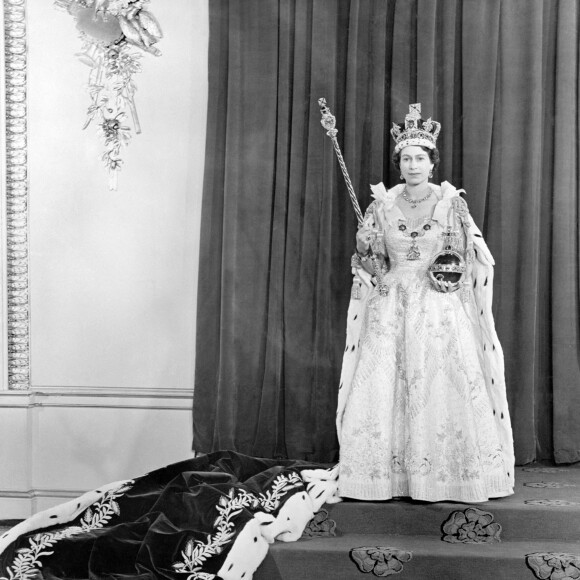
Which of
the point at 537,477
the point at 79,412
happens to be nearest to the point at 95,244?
the point at 79,412

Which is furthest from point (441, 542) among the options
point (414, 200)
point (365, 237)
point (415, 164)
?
point (415, 164)

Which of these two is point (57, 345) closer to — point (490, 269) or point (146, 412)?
point (146, 412)

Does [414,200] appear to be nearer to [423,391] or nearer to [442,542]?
[423,391]

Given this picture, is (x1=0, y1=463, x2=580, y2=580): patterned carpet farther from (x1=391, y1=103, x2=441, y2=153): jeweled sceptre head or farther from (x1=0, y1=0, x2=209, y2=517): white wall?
(x1=391, y1=103, x2=441, y2=153): jeweled sceptre head

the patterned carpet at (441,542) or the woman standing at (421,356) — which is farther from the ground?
the woman standing at (421,356)

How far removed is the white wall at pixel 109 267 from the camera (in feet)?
14.1

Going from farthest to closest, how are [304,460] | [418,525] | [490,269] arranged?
[304,460] < [490,269] < [418,525]

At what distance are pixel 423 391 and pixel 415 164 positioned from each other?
964mm

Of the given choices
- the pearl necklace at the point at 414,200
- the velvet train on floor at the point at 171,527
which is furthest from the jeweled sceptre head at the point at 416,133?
the velvet train on floor at the point at 171,527

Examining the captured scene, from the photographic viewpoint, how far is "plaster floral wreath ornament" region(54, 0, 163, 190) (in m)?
2.87

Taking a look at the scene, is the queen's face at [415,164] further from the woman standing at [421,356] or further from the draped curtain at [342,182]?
the draped curtain at [342,182]

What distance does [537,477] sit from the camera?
3.77 metres

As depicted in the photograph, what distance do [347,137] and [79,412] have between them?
198 centimetres

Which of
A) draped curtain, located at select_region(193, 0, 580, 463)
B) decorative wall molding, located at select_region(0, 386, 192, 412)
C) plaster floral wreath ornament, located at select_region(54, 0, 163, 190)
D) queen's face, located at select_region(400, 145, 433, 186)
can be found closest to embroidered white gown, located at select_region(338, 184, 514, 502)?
queen's face, located at select_region(400, 145, 433, 186)
